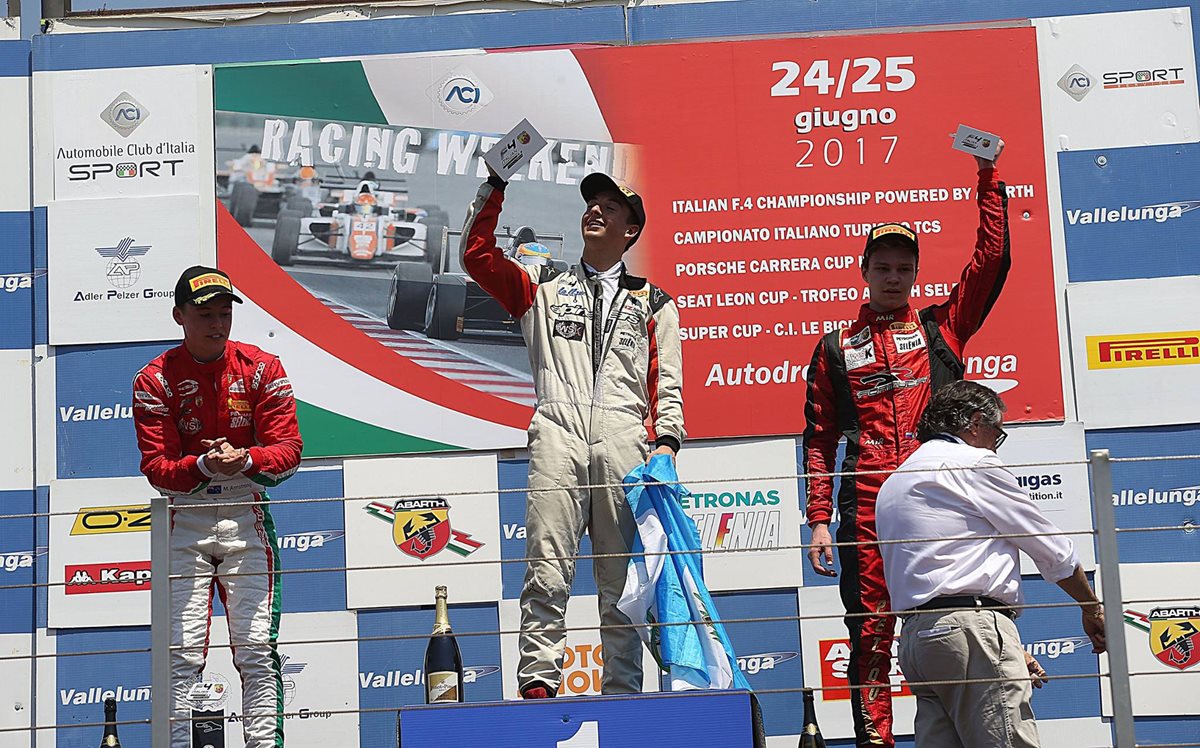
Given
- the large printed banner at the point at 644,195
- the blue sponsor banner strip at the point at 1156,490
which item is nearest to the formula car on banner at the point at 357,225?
the large printed banner at the point at 644,195

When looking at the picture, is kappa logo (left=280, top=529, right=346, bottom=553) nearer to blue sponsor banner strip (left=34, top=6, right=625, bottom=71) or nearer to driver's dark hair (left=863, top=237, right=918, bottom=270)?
blue sponsor banner strip (left=34, top=6, right=625, bottom=71)

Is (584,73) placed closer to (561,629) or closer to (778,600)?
(778,600)

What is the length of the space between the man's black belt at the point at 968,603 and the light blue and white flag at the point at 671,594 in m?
0.52

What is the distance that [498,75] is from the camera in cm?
496

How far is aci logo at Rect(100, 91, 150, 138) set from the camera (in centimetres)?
496

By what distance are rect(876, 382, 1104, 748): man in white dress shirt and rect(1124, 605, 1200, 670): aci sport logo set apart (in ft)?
6.70

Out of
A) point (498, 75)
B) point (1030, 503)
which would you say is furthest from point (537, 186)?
point (1030, 503)

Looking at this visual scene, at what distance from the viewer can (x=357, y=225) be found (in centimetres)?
489

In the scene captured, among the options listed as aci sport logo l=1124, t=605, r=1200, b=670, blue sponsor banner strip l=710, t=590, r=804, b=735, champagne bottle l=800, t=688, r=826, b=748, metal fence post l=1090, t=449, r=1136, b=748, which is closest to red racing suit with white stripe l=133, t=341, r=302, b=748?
champagne bottle l=800, t=688, r=826, b=748

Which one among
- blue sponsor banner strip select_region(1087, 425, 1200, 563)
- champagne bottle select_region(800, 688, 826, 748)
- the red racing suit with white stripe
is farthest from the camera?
blue sponsor banner strip select_region(1087, 425, 1200, 563)

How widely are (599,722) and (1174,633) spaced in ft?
9.14

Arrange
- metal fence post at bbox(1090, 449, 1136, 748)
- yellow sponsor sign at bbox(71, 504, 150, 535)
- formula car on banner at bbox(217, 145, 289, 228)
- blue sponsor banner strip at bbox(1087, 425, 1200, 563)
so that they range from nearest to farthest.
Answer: metal fence post at bbox(1090, 449, 1136, 748) < blue sponsor banner strip at bbox(1087, 425, 1200, 563) < yellow sponsor sign at bbox(71, 504, 150, 535) < formula car on banner at bbox(217, 145, 289, 228)

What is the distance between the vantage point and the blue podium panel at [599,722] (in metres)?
2.65

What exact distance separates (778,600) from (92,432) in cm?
236
